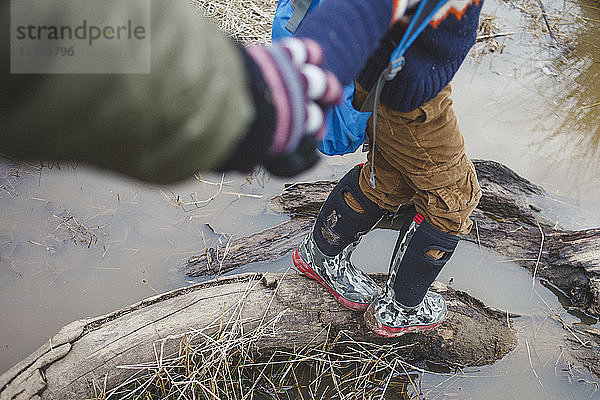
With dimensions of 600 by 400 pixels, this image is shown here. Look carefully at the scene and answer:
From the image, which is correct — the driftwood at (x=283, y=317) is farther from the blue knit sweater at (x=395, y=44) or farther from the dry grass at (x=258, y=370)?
the blue knit sweater at (x=395, y=44)

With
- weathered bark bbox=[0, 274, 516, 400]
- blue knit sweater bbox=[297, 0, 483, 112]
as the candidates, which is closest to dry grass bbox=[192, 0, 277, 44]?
weathered bark bbox=[0, 274, 516, 400]

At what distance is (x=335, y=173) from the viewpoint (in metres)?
2.57

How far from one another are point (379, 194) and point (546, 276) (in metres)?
1.04

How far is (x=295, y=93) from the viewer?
0.70m

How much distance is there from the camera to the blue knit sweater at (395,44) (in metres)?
0.77

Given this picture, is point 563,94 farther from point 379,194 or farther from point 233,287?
point 233,287

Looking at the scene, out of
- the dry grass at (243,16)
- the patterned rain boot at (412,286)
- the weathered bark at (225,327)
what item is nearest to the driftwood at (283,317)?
the weathered bark at (225,327)

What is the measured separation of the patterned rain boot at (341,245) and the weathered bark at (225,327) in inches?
2.2

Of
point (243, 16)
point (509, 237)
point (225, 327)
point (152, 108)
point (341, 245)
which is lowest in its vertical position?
point (225, 327)

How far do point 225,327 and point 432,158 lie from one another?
2.95 feet

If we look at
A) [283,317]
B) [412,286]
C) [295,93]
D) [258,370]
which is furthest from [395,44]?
[258,370]

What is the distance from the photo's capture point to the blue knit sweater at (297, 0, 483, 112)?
2.52ft

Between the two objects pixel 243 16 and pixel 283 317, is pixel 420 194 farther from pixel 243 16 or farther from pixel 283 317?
pixel 243 16

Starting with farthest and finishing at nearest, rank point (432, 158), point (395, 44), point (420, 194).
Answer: point (420, 194)
point (432, 158)
point (395, 44)
